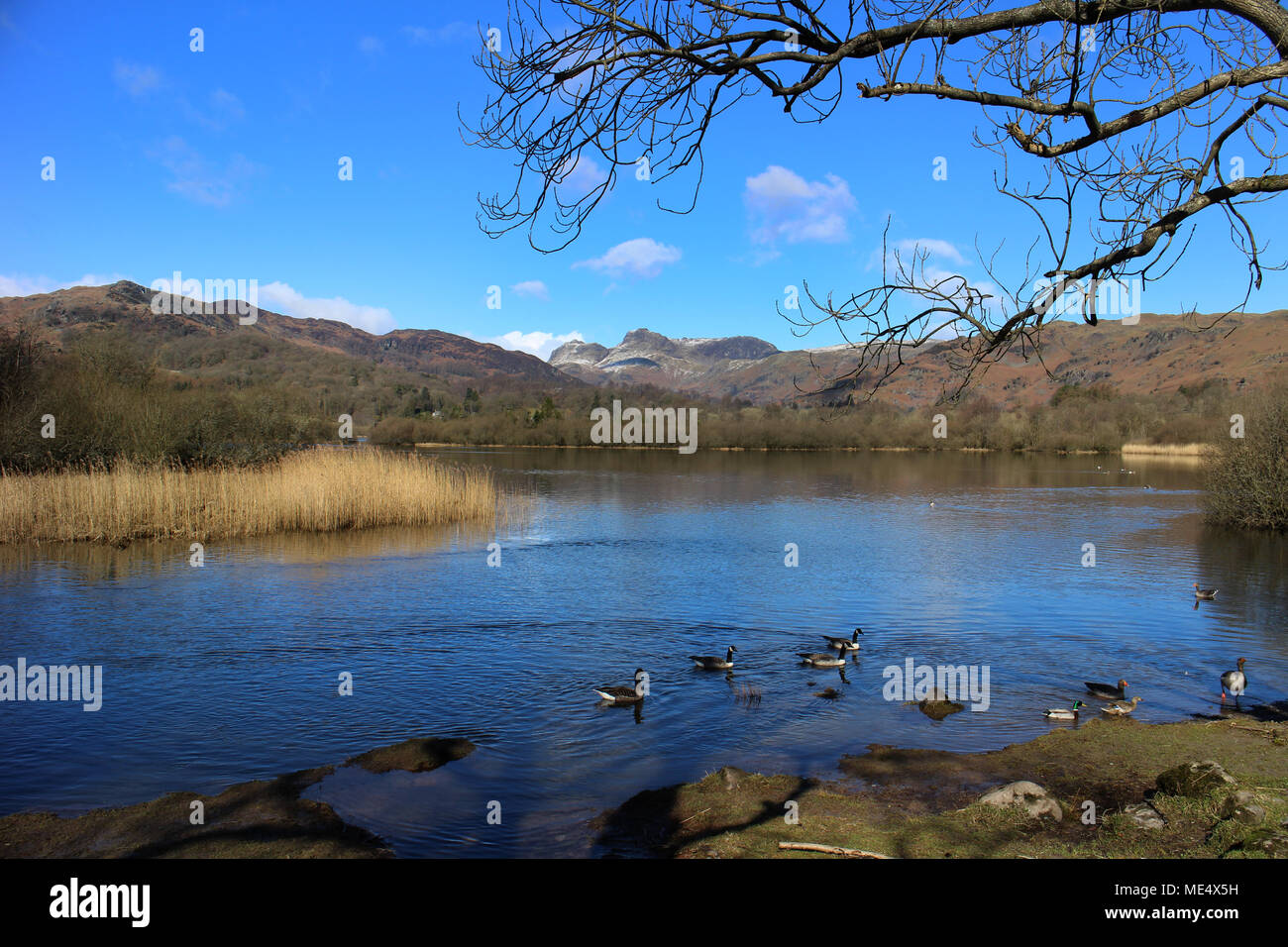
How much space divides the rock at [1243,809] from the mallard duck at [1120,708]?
3.44 metres

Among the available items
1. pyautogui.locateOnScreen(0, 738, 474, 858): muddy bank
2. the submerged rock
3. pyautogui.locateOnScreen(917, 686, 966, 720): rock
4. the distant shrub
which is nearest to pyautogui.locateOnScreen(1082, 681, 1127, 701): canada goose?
pyautogui.locateOnScreen(917, 686, 966, 720): rock

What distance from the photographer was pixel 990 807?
6.36m

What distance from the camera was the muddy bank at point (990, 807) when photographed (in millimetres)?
5605

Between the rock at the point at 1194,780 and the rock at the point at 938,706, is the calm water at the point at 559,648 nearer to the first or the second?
the rock at the point at 938,706

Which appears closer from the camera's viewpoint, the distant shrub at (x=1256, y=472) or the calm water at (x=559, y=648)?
the calm water at (x=559, y=648)

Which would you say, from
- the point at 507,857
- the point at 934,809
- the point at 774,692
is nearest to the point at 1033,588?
the point at 774,692

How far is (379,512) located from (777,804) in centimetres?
2186

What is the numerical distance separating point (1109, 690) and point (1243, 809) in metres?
4.57

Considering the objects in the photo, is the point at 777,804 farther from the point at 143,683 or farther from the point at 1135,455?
the point at 1135,455

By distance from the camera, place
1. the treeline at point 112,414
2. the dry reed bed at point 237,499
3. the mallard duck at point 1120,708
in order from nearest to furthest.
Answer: the mallard duck at point 1120,708 → the dry reed bed at point 237,499 → the treeline at point 112,414

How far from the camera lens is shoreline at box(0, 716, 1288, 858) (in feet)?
18.6

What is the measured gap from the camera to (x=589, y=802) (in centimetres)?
704

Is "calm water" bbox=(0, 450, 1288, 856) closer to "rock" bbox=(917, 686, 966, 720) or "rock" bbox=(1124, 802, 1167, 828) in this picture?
"rock" bbox=(917, 686, 966, 720)

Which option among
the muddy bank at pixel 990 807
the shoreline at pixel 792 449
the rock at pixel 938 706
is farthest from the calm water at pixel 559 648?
the shoreline at pixel 792 449
